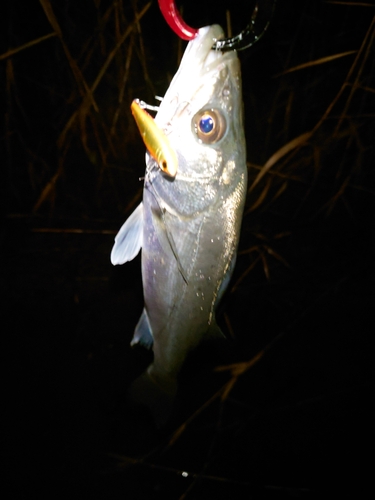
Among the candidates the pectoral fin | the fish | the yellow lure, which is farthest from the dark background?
the yellow lure

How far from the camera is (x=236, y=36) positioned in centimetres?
66

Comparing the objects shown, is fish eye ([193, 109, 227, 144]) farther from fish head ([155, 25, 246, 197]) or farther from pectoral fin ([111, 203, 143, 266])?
pectoral fin ([111, 203, 143, 266])

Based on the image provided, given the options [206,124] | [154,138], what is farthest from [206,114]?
[154,138]

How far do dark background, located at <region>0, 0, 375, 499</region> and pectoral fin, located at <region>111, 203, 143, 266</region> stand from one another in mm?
275

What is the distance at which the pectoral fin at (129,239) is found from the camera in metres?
0.79

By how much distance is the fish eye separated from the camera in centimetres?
69

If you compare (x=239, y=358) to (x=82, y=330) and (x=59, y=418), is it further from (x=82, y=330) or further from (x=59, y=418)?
(x=59, y=418)

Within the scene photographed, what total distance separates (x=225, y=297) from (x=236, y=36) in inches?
24.2

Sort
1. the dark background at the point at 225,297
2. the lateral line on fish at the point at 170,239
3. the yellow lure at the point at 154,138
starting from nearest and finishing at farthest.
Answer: the yellow lure at the point at 154,138, the lateral line on fish at the point at 170,239, the dark background at the point at 225,297

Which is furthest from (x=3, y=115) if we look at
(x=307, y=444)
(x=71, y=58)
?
(x=307, y=444)

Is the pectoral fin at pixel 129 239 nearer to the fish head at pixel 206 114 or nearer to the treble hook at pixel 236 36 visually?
the fish head at pixel 206 114

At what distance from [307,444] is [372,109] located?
1.32 meters

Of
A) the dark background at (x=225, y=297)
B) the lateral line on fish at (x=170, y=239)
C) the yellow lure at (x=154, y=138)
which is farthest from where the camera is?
the dark background at (x=225, y=297)

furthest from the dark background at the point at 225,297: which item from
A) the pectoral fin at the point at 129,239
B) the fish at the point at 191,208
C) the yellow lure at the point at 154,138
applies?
the yellow lure at the point at 154,138
